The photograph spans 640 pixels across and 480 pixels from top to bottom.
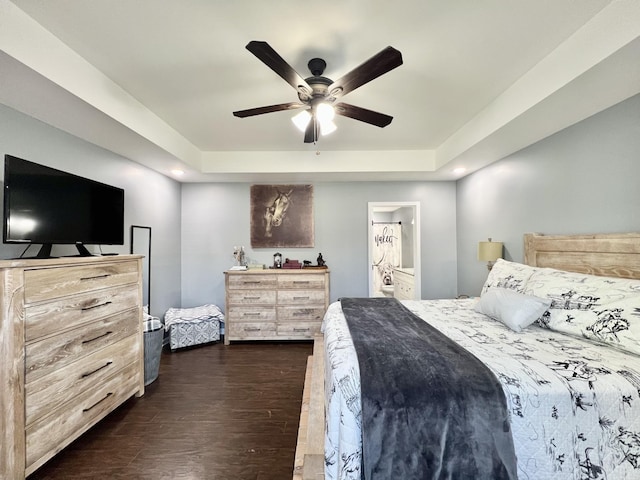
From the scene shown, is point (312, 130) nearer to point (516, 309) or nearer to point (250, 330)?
point (516, 309)

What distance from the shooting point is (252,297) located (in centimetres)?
372

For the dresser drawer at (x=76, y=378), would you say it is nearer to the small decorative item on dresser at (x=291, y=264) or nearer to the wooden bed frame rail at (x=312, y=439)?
the wooden bed frame rail at (x=312, y=439)

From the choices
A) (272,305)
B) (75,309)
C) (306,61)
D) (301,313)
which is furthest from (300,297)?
(306,61)

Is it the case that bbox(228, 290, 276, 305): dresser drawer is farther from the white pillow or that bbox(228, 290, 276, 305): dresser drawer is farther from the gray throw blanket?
the gray throw blanket

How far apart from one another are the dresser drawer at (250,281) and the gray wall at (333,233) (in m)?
0.56

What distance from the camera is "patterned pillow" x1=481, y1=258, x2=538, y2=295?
214cm

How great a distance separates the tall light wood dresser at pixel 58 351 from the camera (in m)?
1.39

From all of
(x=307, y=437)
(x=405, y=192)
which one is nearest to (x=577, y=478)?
(x=307, y=437)

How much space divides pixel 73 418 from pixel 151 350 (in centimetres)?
89

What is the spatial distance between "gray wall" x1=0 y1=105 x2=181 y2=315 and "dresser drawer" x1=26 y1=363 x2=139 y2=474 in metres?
1.10

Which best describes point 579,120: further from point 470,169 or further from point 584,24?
point 470,169

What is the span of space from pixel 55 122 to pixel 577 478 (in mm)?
3718

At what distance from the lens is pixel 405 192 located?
4.28 m

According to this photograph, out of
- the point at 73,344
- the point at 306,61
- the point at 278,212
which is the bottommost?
the point at 73,344
